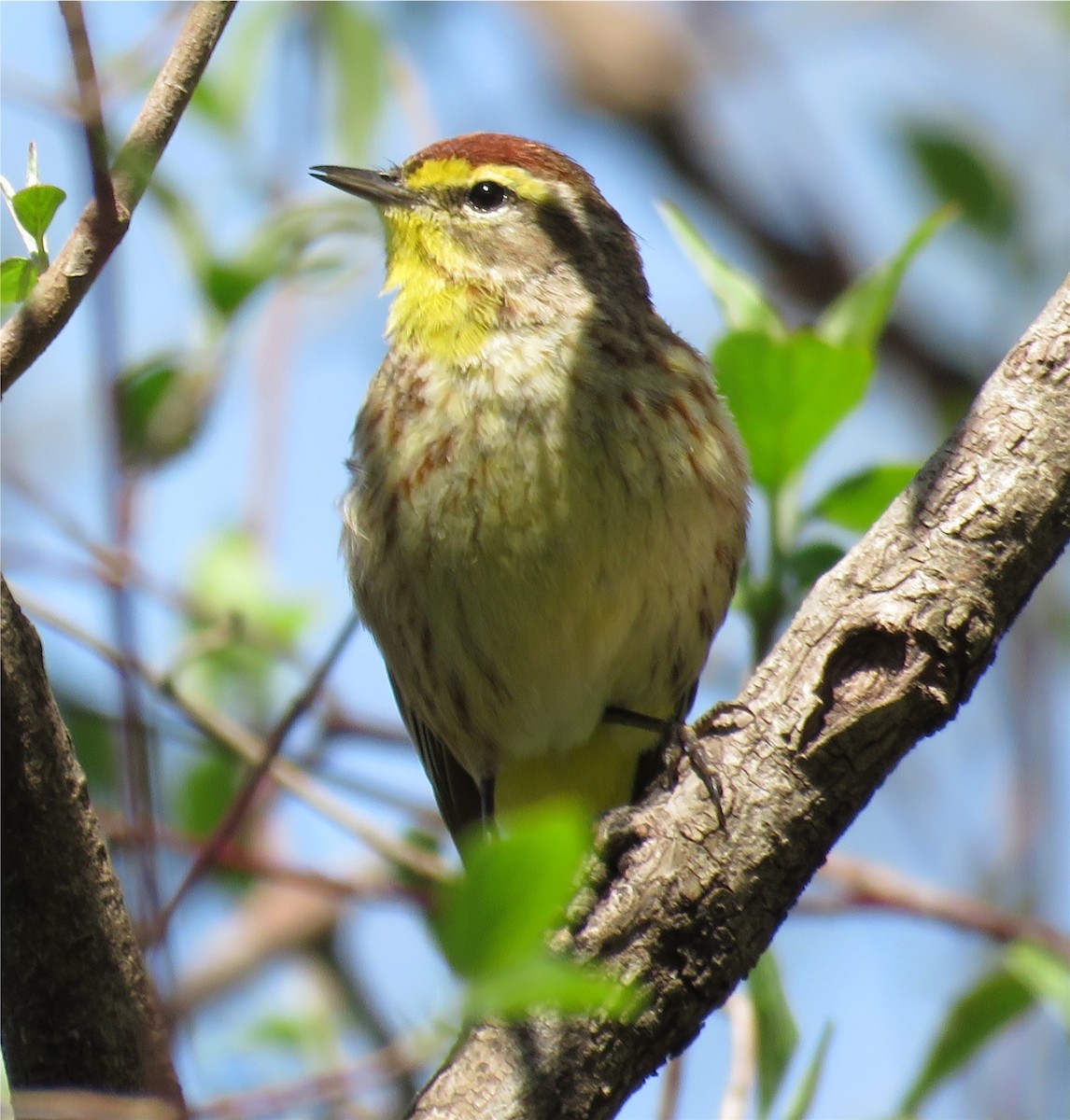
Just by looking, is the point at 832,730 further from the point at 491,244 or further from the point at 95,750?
the point at 95,750

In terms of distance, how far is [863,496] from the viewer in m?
4.01

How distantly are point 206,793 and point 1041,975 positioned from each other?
2964mm

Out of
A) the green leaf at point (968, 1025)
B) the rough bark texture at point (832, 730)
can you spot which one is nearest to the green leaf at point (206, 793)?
the green leaf at point (968, 1025)

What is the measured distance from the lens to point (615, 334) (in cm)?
480

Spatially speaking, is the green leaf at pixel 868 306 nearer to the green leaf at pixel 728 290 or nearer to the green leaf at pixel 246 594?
the green leaf at pixel 728 290

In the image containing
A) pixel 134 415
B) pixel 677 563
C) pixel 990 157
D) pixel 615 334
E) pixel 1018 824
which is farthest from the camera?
pixel 990 157

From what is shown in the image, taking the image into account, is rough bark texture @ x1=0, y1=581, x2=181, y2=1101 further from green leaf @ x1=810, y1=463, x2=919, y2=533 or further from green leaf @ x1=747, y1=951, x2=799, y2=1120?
green leaf @ x1=810, y1=463, x2=919, y2=533

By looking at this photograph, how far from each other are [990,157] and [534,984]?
550 cm

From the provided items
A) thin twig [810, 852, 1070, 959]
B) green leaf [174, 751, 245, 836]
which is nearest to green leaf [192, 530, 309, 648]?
green leaf [174, 751, 245, 836]

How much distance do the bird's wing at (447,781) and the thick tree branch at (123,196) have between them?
9.21ft

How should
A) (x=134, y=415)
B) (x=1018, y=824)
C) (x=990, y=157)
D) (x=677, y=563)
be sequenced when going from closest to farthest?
1. (x=134, y=415)
2. (x=677, y=563)
3. (x=1018, y=824)
4. (x=990, y=157)

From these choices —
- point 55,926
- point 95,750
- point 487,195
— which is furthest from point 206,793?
point 55,926

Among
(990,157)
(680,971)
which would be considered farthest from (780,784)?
(990,157)

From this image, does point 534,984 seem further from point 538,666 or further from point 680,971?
point 538,666
